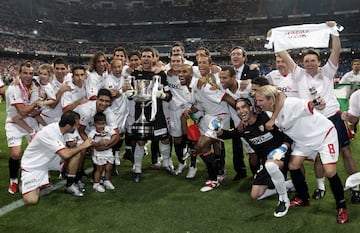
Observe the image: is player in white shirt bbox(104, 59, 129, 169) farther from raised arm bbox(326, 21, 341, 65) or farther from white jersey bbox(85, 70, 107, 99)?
raised arm bbox(326, 21, 341, 65)

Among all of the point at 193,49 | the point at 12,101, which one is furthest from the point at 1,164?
the point at 193,49

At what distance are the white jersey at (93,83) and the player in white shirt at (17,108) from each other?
2.80ft

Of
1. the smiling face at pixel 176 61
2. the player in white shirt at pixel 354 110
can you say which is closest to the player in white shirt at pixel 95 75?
the smiling face at pixel 176 61

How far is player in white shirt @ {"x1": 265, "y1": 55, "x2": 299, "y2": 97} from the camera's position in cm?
559

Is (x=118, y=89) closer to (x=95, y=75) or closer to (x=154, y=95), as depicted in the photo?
(x=95, y=75)

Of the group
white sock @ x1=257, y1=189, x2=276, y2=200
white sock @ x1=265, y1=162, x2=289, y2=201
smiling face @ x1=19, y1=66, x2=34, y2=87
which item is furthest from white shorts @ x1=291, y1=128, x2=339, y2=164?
smiling face @ x1=19, y1=66, x2=34, y2=87

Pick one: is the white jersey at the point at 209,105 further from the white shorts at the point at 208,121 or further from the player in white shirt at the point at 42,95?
the player in white shirt at the point at 42,95

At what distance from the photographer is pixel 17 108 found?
18.4 feet

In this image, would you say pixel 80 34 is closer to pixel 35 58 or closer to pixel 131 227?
pixel 35 58

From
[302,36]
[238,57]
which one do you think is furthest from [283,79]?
[302,36]

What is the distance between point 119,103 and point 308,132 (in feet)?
11.3

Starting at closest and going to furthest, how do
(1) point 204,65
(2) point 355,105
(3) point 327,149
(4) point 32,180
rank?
(3) point 327,149, (2) point 355,105, (4) point 32,180, (1) point 204,65

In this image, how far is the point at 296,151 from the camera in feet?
15.0

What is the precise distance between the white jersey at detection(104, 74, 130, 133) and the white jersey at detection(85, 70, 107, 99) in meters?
0.09
